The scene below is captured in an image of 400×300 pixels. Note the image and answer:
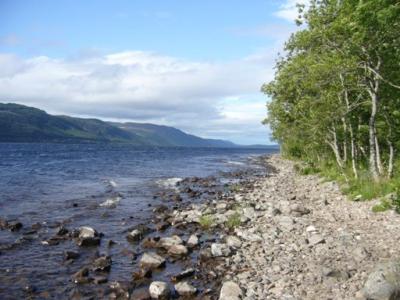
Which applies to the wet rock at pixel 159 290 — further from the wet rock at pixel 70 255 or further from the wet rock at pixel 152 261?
the wet rock at pixel 70 255

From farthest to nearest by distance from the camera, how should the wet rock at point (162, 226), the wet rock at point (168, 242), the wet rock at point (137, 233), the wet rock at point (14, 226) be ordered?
the wet rock at point (162, 226) < the wet rock at point (14, 226) < the wet rock at point (137, 233) < the wet rock at point (168, 242)

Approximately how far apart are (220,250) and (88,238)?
7.34 metres

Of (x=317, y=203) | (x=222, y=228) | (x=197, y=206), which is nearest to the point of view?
(x=222, y=228)

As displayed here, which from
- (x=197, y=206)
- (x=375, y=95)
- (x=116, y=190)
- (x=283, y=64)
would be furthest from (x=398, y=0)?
(x=116, y=190)

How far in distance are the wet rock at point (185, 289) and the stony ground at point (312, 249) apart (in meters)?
1.63

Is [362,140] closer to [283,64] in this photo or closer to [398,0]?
[283,64]

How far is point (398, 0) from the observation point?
54.7ft

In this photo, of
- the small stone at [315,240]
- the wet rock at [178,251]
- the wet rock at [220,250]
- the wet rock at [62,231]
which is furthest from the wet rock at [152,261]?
the wet rock at [62,231]

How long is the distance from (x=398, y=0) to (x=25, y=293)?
18.3 meters

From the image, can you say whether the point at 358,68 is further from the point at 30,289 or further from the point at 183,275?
the point at 30,289

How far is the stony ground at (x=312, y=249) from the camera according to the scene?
1373cm

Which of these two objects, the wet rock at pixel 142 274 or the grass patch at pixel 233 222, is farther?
the grass patch at pixel 233 222

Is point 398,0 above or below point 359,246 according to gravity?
above

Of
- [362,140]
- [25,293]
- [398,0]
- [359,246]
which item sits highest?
[398,0]
